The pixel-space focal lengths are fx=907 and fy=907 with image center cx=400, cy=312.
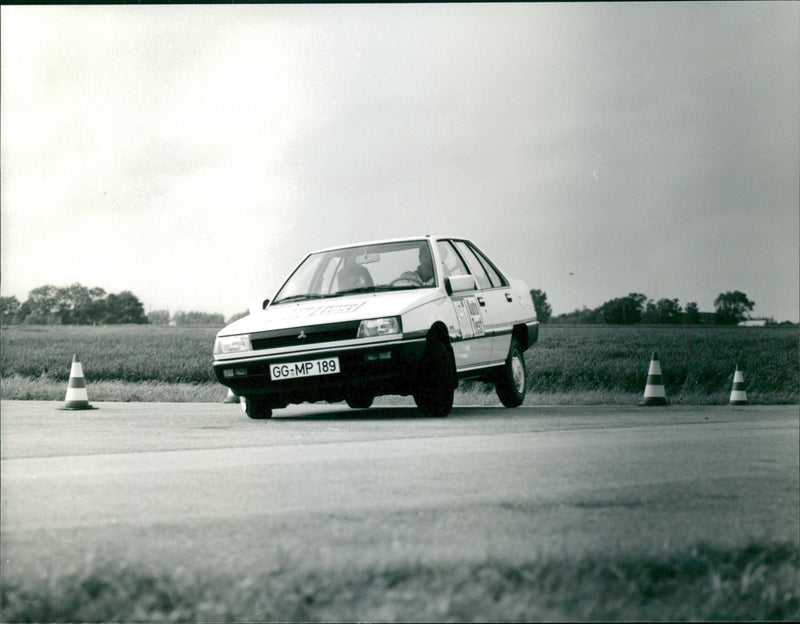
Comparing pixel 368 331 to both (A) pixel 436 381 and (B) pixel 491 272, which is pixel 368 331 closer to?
(A) pixel 436 381

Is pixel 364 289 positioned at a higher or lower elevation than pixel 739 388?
higher

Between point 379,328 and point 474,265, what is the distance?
1442 mm

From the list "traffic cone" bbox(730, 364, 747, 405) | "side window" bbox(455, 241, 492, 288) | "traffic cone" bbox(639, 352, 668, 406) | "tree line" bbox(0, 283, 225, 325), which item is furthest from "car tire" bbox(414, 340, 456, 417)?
"traffic cone" bbox(730, 364, 747, 405)

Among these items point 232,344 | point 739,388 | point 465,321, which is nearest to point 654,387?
point 739,388

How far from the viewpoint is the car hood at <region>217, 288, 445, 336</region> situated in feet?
22.3

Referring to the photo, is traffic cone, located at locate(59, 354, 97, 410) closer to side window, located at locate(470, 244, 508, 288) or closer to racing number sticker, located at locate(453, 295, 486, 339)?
racing number sticker, located at locate(453, 295, 486, 339)

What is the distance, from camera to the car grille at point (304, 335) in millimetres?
6719

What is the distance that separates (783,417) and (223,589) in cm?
380

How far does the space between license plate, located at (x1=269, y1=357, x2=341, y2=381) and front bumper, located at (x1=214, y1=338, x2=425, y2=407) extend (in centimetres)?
3

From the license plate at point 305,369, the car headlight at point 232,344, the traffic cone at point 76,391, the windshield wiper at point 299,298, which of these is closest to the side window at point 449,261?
the windshield wiper at point 299,298

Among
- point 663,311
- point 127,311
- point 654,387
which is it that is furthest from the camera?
point 654,387

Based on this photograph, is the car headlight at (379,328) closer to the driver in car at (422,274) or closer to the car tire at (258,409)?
the driver in car at (422,274)

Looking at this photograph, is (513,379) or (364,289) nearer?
(364,289)

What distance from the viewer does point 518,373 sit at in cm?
862
